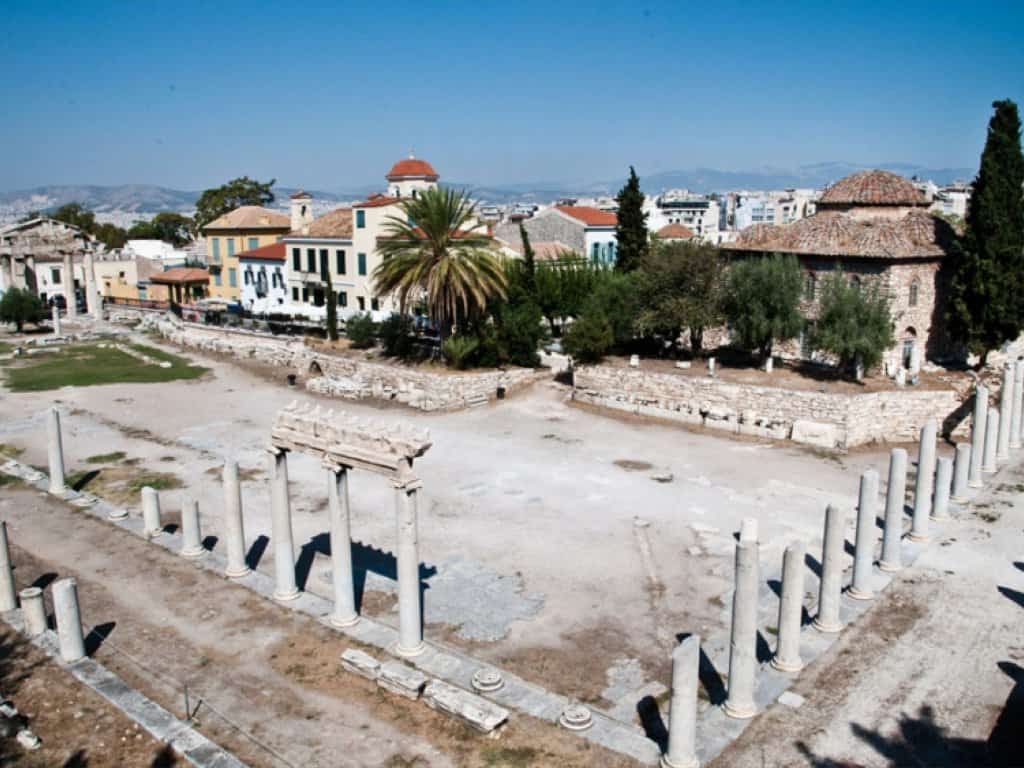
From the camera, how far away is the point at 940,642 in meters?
14.9

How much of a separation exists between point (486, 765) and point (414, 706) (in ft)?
5.94

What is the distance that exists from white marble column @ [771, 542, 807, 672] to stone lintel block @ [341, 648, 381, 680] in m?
6.59

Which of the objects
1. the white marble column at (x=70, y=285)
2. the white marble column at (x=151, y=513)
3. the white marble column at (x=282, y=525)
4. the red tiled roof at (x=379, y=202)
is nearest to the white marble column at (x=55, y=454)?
the white marble column at (x=151, y=513)

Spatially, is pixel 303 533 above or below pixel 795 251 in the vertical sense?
below

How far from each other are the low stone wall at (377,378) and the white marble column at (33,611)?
746 inches

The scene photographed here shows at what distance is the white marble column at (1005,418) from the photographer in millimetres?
25422

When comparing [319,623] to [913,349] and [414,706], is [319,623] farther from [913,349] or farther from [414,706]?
[913,349]

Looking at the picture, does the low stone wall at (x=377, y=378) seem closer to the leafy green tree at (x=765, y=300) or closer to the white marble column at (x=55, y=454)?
the leafy green tree at (x=765, y=300)

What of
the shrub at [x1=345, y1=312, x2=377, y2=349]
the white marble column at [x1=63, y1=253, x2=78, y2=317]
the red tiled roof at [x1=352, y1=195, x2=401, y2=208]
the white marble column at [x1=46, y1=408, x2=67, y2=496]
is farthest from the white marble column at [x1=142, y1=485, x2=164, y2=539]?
the white marble column at [x1=63, y1=253, x2=78, y2=317]

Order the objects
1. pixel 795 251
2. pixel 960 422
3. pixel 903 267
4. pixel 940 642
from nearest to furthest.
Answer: pixel 940 642, pixel 960 422, pixel 903 267, pixel 795 251

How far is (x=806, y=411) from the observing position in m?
28.0

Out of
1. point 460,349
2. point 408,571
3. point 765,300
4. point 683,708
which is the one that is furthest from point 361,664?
point 765,300

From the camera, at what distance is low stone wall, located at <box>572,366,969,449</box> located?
27.3 meters

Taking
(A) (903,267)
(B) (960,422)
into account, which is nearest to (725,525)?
(B) (960,422)
